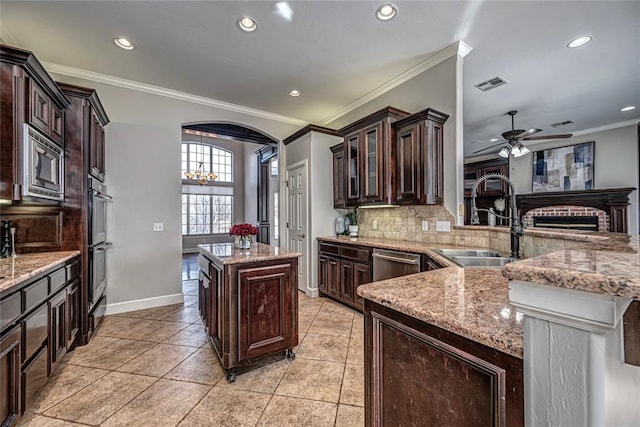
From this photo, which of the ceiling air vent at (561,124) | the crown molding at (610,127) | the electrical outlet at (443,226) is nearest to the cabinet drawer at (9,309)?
the electrical outlet at (443,226)

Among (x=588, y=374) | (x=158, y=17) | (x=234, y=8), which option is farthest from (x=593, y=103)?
(x=158, y=17)

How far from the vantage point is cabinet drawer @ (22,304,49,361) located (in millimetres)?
1609

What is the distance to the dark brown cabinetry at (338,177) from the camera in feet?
13.3

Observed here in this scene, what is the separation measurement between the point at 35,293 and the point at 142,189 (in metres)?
2.19

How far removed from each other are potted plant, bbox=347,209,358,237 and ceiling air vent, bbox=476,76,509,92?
2479 millimetres

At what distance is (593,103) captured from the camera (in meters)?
4.25

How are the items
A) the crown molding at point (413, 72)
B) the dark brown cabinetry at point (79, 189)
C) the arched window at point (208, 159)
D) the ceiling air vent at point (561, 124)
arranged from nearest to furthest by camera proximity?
1. the dark brown cabinetry at point (79, 189)
2. the crown molding at point (413, 72)
3. the ceiling air vent at point (561, 124)
4. the arched window at point (208, 159)

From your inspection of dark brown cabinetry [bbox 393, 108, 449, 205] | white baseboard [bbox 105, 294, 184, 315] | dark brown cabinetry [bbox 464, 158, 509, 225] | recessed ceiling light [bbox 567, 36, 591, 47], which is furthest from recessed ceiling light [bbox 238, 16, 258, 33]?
dark brown cabinetry [bbox 464, 158, 509, 225]

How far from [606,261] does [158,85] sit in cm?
463

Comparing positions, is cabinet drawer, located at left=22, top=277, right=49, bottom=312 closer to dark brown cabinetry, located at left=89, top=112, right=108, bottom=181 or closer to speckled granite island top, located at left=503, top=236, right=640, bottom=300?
dark brown cabinetry, located at left=89, top=112, right=108, bottom=181

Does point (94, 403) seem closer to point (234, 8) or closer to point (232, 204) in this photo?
point (234, 8)

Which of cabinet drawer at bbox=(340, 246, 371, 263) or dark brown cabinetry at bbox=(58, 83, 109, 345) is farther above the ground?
dark brown cabinetry at bbox=(58, 83, 109, 345)

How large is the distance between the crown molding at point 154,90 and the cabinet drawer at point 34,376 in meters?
3.25

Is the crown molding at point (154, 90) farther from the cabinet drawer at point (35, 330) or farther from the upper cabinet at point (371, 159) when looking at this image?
the cabinet drawer at point (35, 330)
